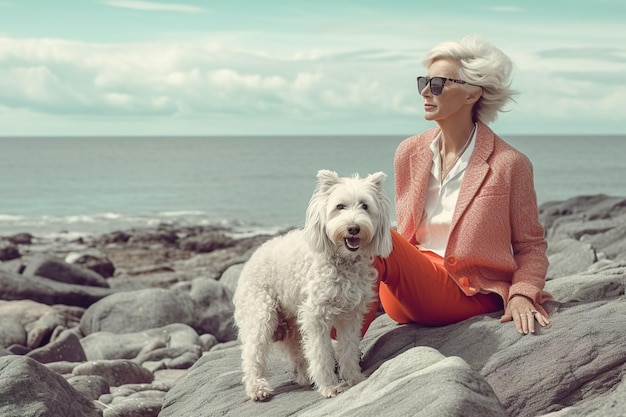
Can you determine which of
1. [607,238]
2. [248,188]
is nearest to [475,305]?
[607,238]

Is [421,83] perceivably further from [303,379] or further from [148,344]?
[148,344]

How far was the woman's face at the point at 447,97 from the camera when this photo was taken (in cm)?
636

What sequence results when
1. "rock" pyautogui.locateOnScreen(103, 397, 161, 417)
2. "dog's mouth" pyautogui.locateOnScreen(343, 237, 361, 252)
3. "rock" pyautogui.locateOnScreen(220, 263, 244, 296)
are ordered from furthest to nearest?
"rock" pyautogui.locateOnScreen(220, 263, 244, 296)
"rock" pyautogui.locateOnScreen(103, 397, 161, 417)
"dog's mouth" pyautogui.locateOnScreen(343, 237, 361, 252)

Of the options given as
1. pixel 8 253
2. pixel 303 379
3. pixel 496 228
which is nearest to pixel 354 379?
pixel 303 379

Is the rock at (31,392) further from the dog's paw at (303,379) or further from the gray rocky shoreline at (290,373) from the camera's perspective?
the dog's paw at (303,379)

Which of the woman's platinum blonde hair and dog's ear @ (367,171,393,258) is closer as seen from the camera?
dog's ear @ (367,171,393,258)

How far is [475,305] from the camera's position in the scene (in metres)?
6.36

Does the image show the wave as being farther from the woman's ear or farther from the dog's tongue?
the dog's tongue

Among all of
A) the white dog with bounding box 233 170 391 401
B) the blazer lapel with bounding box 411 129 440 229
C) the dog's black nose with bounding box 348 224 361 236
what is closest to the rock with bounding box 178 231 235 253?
the blazer lapel with bounding box 411 129 440 229

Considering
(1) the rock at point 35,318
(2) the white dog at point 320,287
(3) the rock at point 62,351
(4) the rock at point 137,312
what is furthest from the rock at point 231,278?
(2) the white dog at point 320,287

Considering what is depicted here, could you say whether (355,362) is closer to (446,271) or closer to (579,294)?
(446,271)

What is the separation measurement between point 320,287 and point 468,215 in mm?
1281

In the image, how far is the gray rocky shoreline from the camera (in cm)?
510

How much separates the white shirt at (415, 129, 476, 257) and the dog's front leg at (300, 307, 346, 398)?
1271 mm
